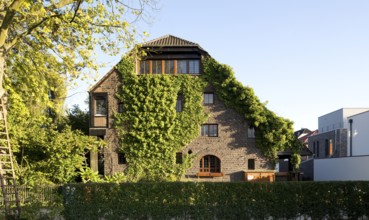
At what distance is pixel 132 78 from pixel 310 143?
35.5 m

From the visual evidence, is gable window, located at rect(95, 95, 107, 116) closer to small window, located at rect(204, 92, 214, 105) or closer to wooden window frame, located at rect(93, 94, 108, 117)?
wooden window frame, located at rect(93, 94, 108, 117)

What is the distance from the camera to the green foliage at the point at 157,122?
90.5ft

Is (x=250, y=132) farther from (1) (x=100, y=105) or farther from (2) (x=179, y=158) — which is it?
(1) (x=100, y=105)

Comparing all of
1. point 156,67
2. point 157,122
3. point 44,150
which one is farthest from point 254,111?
point 44,150

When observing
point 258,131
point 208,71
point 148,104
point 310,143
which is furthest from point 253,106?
point 310,143

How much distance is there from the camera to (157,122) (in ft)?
90.8

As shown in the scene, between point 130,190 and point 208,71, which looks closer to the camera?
point 130,190

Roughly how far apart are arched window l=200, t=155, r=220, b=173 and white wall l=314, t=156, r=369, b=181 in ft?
34.1

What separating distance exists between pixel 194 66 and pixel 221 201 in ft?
50.6

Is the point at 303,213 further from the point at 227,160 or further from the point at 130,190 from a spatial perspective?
the point at 227,160

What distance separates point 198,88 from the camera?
1111 inches

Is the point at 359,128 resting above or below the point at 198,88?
below

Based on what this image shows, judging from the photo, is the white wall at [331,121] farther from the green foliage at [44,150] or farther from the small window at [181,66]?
the green foliage at [44,150]

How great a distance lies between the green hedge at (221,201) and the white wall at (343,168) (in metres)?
13.7
